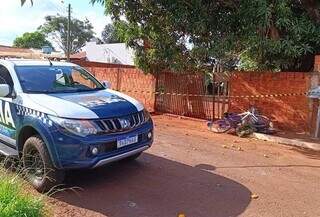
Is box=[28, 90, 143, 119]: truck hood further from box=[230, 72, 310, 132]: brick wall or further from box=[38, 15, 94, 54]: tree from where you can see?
box=[38, 15, 94, 54]: tree

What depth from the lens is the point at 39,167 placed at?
579 centimetres

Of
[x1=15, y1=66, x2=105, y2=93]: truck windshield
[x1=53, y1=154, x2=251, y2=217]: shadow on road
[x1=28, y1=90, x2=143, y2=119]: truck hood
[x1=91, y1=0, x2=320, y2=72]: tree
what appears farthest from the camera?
[x1=91, y1=0, x2=320, y2=72]: tree

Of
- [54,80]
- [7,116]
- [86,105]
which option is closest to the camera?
[86,105]

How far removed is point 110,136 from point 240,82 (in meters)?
7.08

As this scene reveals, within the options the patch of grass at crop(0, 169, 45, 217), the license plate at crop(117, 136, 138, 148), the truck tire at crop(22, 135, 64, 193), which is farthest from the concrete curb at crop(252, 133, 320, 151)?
the patch of grass at crop(0, 169, 45, 217)

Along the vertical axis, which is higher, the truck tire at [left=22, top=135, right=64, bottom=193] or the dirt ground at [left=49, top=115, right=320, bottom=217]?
the truck tire at [left=22, top=135, right=64, bottom=193]

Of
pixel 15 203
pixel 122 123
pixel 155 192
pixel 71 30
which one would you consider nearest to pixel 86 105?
pixel 122 123

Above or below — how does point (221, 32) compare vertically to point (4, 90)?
above

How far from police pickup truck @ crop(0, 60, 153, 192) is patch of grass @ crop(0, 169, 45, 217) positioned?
1056 mm

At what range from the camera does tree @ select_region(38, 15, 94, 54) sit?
63.9 metres

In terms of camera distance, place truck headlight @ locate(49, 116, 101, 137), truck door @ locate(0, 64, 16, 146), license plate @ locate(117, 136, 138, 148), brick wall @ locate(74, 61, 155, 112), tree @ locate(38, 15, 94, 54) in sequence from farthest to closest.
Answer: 1. tree @ locate(38, 15, 94, 54)
2. brick wall @ locate(74, 61, 155, 112)
3. truck door @ locate(0, 64, 16, 146)
4. license plate @ locate(117, 136, 138, 148)
5. truck headlight @ locate(49, 116, 101, 137)

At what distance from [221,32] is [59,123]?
6.75 m

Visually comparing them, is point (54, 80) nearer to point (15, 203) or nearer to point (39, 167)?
point (39, 167)

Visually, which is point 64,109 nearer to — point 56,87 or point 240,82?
point 56,87
